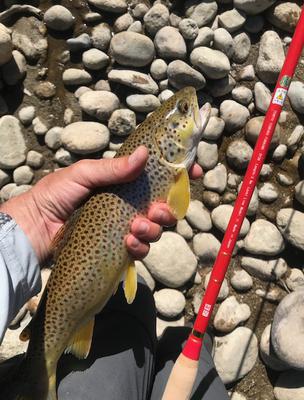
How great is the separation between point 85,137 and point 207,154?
0.98 meters

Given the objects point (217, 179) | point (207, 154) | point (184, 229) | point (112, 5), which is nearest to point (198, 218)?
point (184, 229)

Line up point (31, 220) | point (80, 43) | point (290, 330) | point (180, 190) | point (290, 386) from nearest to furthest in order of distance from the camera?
1. point (180, 190)
2. point (31, 220)
3. point (290, 330)
4. point (290, 386)
5. point (80, 43)

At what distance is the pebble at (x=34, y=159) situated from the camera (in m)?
3.93

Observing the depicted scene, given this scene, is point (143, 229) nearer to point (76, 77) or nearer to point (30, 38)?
point (76, 77)

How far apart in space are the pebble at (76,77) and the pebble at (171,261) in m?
1.45

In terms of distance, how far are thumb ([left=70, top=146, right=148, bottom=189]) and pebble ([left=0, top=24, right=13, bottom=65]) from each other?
155 centimetres

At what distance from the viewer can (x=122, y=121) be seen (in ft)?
12.4

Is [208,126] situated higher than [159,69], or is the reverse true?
[159,69]

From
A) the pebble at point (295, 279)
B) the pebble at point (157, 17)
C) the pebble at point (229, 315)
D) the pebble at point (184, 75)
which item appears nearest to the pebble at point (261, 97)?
the pebble at point (184, 75)

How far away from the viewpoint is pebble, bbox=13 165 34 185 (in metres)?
3.91

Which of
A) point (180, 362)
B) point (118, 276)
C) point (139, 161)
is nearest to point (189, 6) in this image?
point (139, 161)

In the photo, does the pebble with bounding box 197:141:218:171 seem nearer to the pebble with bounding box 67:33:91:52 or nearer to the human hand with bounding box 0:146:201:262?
the human hand with bounding box 0:146:201:262

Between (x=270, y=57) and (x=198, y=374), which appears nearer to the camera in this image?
(x=198, y=374)

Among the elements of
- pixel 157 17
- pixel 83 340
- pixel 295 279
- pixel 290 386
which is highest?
pixel 157 17
